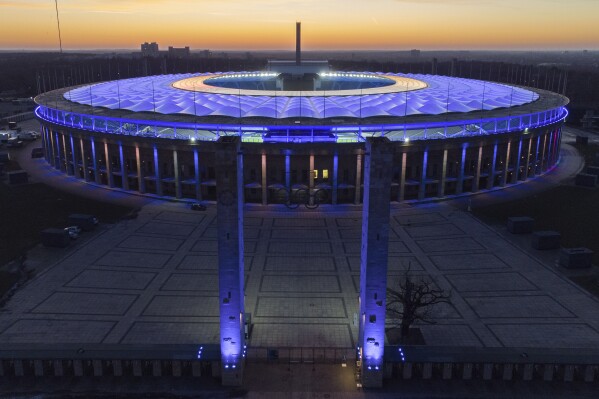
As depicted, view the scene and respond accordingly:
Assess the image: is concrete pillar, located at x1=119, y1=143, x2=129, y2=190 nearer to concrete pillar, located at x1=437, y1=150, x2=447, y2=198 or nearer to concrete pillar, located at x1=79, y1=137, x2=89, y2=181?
concrete pillar, located at x1=79, y1=137, x2=89, y2=181

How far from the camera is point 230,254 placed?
2936 centimetres

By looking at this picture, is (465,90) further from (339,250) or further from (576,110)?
(576,110)

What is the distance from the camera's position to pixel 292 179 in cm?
6397

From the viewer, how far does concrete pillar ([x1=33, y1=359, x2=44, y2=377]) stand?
3012 cm

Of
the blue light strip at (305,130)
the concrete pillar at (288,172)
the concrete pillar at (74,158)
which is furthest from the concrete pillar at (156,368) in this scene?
the concrete pillar at (74,158)

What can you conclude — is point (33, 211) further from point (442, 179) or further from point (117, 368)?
point (442, 179)

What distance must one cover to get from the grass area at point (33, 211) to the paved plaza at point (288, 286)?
3.20m

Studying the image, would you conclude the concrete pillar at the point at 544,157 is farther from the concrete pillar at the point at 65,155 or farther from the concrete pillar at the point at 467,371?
the concrete pillar at the point at 65,155

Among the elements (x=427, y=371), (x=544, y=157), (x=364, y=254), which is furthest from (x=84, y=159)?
(x=544, y=157)

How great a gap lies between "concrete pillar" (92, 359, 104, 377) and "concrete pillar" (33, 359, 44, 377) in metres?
3.13

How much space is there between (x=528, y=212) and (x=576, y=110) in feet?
301

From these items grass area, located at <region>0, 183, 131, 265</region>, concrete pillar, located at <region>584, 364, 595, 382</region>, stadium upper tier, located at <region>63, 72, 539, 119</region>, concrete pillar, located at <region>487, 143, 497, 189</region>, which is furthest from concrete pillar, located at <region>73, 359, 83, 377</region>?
concrete pillar, located at <region>487, 143, 497, 189</region>

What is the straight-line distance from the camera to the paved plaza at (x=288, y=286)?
35406mm

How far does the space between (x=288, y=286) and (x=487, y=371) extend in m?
18.0
